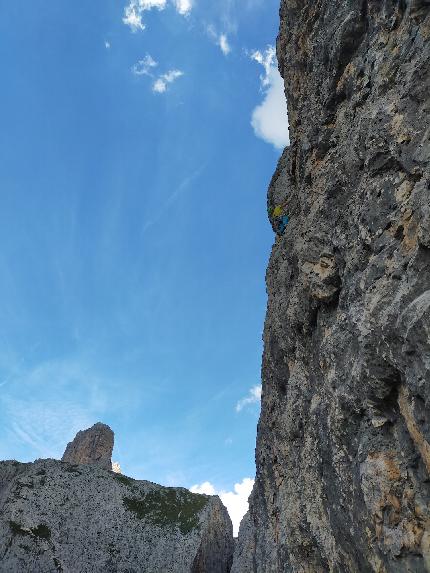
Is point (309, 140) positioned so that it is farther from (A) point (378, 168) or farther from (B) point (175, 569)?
(B) point (175, 569)

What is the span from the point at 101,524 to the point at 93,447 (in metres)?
32.5

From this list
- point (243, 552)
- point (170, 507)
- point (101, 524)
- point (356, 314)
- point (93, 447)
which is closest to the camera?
point (356, 314)

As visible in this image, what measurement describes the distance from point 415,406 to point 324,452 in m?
5.24

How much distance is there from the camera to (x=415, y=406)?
916cm

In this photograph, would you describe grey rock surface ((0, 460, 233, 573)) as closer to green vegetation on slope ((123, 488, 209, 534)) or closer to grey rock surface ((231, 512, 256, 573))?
green vegetation on slope ((123, 488, 209, 534))

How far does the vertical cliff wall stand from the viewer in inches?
384

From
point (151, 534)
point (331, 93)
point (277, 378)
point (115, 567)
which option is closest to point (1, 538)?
point (115, 567)

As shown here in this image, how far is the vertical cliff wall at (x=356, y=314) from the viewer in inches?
384

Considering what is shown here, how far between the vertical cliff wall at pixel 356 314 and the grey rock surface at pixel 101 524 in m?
31.0

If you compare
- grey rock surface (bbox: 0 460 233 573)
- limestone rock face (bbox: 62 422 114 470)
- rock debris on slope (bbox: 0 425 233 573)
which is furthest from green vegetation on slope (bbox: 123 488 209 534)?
limestone rock face (bbox: 62 422 114 470)

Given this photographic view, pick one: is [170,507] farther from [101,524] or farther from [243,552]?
[243,552]

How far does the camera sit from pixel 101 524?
48.1 meters

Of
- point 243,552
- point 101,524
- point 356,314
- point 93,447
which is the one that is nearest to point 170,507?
point 101,524

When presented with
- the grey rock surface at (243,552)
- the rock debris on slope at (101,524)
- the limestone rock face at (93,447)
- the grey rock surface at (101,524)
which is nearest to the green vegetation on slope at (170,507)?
the rock debris on slope at (101,524)
